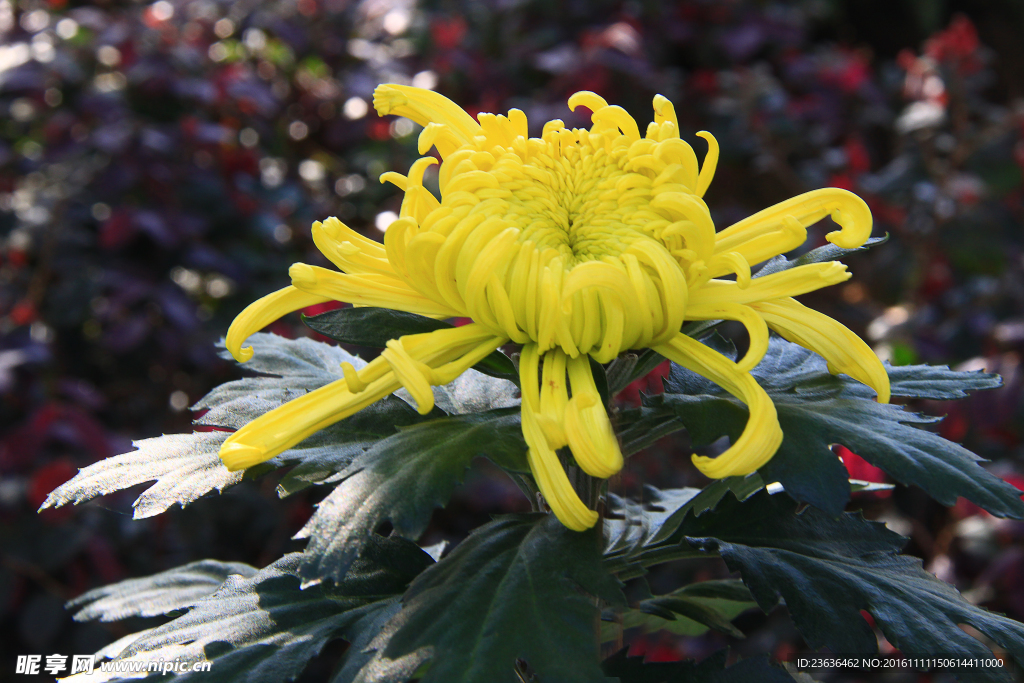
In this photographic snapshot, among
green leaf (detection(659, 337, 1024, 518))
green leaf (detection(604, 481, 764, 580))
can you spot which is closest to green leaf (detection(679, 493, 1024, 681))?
green leaf (detection(604, 481, 764, 580))

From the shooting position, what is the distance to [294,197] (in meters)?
2.59

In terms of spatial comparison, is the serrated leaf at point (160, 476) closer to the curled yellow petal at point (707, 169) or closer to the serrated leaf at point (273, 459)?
the serrated leaf at point (273, 459)

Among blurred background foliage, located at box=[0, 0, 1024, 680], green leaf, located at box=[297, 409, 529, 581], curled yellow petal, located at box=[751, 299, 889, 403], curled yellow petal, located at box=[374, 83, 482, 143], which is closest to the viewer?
green leaf, located at box=[297, 409, 529, 581]

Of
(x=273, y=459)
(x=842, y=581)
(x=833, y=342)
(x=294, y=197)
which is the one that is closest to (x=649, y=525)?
(x=842, y=581)

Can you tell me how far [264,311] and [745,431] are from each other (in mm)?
438

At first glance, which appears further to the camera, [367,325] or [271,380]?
[271,380]

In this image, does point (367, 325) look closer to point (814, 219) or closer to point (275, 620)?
point (275, 620)

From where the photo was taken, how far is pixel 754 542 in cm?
78

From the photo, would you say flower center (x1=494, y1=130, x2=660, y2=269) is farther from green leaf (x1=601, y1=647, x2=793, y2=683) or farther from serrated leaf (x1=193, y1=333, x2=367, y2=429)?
green leaf (x1=601, y1=647, x2=793, y2=683)

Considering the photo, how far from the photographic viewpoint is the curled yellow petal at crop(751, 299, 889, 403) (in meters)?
0.66

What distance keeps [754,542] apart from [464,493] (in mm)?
1390

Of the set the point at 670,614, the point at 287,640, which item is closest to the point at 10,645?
the point at 287,640

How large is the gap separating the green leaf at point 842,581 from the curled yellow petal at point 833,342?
160 mm

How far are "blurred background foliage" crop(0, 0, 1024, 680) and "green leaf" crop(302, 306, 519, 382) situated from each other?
0.63 meters
